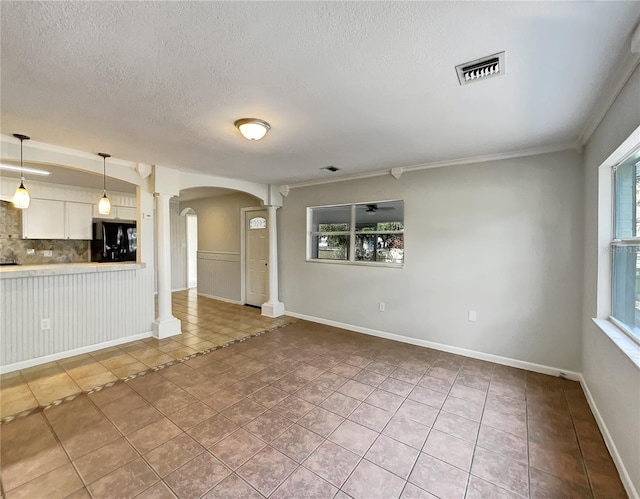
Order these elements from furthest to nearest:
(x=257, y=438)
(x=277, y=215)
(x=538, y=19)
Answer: (x=277, y=215) → (x=257, y=438) → (x=538, y=19)

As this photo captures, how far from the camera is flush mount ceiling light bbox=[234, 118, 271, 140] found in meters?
2.38

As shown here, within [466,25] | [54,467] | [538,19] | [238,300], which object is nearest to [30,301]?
[54,467]

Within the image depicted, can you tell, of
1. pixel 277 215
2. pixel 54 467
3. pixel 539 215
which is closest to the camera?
pixel 54 467

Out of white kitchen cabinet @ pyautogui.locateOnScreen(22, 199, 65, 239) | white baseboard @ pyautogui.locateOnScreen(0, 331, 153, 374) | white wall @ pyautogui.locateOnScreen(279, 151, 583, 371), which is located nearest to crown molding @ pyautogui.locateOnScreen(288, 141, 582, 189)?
white wall @ pyautogui.locateOnScreen(279, 151, 583, 371)

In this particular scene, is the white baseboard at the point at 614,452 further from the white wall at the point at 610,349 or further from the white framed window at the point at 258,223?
the white framed window at the point at 258,223

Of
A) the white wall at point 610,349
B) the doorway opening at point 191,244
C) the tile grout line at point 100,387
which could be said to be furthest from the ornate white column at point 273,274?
the white wall at point 610,349

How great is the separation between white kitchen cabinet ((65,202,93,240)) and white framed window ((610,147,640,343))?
24.9 ft

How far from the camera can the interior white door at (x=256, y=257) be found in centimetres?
605

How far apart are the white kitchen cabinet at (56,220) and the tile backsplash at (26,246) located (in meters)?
0.23

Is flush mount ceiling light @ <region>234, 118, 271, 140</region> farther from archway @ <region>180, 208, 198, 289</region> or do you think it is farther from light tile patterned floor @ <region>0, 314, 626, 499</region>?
archway @ <region>180, 208, 198, 289</region>

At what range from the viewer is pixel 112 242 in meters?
5.72

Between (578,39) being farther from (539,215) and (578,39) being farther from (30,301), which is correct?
(30,301)

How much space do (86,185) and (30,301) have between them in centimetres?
287

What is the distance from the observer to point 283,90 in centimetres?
194
